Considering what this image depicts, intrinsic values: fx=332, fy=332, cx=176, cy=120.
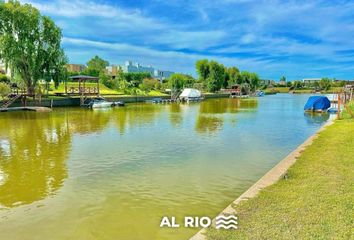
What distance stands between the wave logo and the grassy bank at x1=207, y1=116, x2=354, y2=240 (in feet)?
0.39

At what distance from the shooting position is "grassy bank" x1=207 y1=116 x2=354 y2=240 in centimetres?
516

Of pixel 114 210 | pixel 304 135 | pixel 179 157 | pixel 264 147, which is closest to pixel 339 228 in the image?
pixel 114 210

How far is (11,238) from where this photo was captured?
6391 millimetres

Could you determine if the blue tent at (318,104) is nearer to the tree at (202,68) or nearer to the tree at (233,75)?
the tree at (202,68)

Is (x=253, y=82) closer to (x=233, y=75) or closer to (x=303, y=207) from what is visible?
(x=233, y=75)

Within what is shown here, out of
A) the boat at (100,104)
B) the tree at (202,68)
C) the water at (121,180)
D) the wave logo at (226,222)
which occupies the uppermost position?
the tree at (202,68)

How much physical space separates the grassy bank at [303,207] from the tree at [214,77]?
3951 inches

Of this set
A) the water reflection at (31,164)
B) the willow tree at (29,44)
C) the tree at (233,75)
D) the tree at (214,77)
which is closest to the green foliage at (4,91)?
the willow tree at (29,44)

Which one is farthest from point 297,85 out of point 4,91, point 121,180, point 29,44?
A: point 121,180

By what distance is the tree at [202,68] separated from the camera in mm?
110500

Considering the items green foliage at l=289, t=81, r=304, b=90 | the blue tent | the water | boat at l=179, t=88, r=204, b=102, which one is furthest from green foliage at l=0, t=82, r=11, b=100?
green foliage at l=289, t=81, r=304, b=90

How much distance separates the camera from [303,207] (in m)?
6.24

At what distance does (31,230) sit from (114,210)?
1817 millimetres

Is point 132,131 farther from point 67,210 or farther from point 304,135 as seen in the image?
point 67,210
